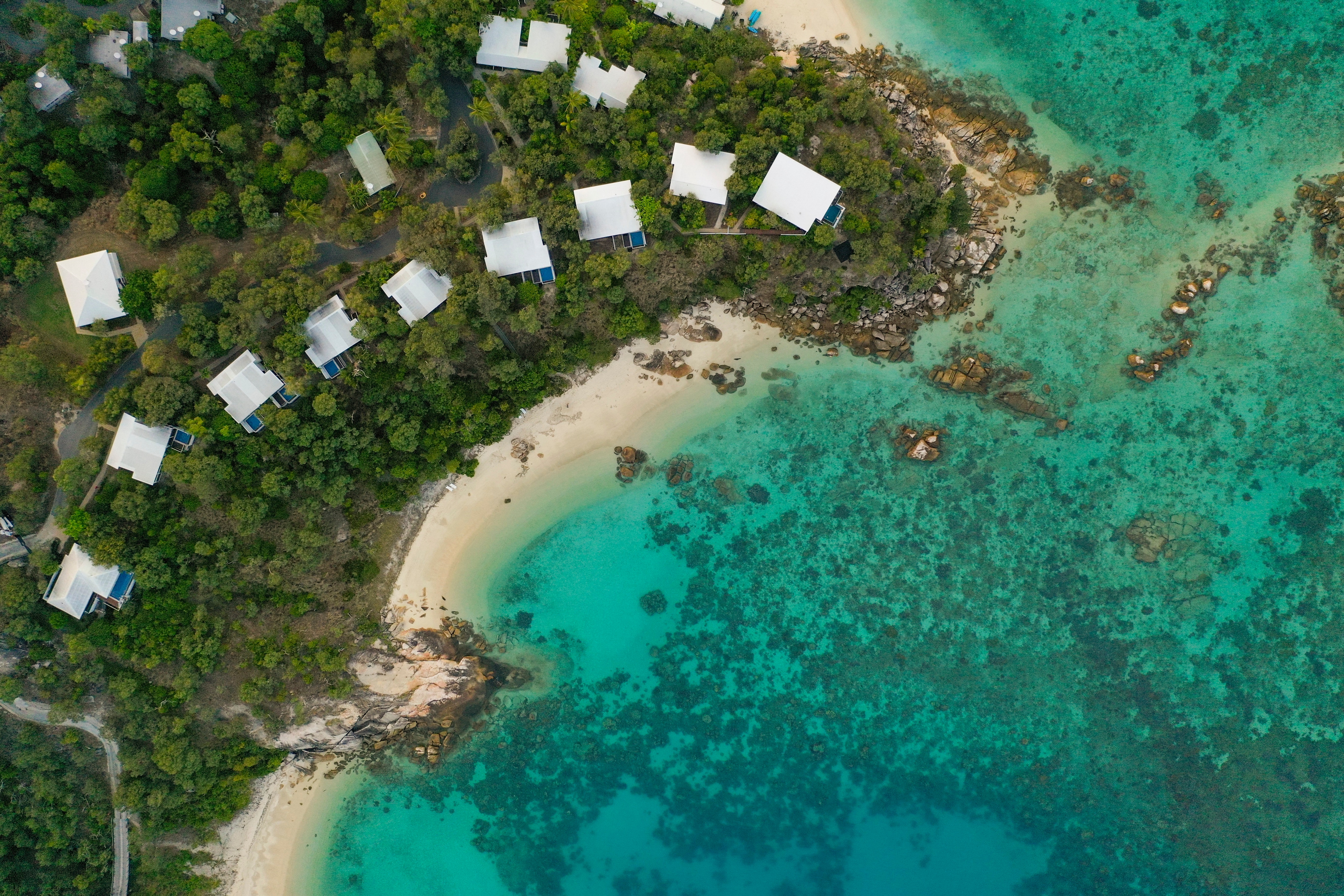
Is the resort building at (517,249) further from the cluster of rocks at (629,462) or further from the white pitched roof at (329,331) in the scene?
the cluster of rocks at (629,462)

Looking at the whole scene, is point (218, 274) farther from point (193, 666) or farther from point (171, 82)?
point (193, 666)

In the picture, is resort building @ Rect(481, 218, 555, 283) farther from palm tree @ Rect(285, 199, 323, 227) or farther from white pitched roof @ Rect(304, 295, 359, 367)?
palm tree @ Rect(285, 199, 323, 227)

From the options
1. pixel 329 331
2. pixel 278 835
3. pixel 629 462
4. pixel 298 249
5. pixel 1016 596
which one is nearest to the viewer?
pixel 298 249

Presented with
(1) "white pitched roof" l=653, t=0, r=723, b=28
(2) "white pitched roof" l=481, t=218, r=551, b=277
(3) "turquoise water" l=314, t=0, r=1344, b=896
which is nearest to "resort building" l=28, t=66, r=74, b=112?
(2) "white pitched roof" l=481, t=218, r=551, b=277

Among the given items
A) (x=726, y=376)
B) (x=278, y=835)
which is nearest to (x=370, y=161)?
(x=726, y=376)

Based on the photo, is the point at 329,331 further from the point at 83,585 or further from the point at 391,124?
the point at 83,585

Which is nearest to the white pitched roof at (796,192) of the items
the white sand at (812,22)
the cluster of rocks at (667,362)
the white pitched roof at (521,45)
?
the white sand at (812,22)

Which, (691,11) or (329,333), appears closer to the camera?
(329,333)
